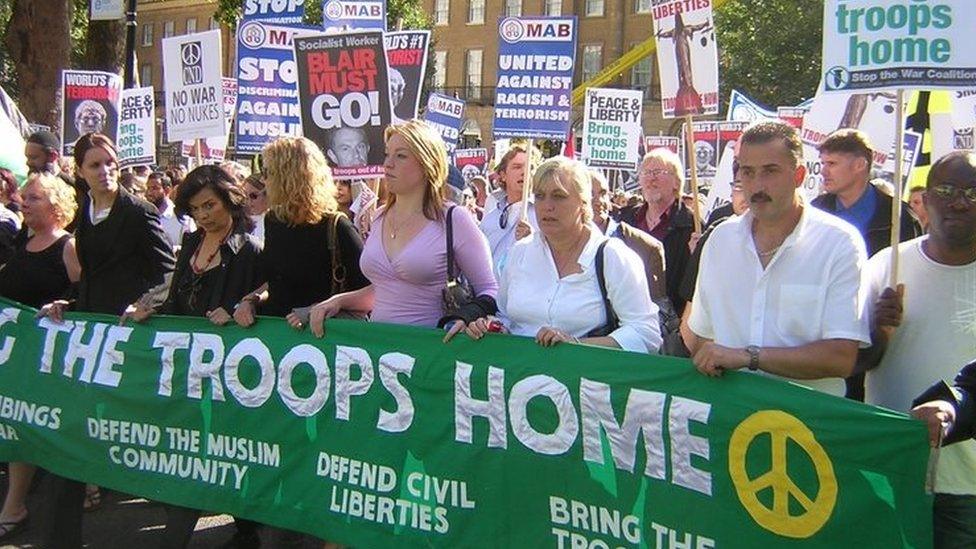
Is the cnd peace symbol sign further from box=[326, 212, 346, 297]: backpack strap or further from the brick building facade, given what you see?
the brick building facade

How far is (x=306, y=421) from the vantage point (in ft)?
16.2

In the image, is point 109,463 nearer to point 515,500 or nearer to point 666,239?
point 515,500

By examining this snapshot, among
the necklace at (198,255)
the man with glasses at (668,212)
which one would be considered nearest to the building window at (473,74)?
the man with glasses at (668,212)

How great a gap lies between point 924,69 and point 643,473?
1.93 m

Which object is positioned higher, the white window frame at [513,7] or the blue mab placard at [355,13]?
the white window frame at [513,7]

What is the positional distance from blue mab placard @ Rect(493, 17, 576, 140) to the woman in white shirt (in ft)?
17.4

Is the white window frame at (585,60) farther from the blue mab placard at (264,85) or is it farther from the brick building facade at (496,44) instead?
the blue mab placard at (264,85)

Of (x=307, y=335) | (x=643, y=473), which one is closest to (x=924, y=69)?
(x=643, y=473)

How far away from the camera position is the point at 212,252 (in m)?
5.52

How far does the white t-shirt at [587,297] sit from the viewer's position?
436cm

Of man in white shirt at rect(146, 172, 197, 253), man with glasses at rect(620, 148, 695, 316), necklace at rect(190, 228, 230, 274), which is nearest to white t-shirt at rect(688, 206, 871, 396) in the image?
necklace at rect(190, 228, 230, 274)

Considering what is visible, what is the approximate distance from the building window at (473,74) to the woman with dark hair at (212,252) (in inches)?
2284

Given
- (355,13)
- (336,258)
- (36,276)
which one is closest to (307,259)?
(336,258)

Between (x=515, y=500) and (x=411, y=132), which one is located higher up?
(x=411, y=132)
